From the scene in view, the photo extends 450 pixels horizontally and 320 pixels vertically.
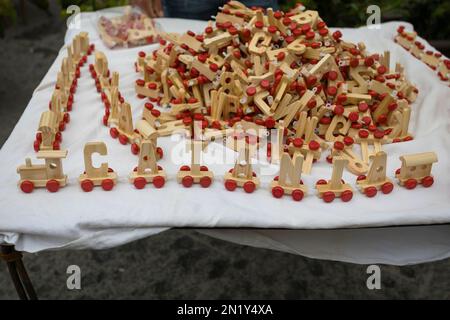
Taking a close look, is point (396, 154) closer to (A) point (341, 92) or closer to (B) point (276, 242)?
(A) point (341, 92)

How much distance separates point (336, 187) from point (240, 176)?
0.59 feet

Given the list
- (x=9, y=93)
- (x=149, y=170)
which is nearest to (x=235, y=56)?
(x=149, y=170)

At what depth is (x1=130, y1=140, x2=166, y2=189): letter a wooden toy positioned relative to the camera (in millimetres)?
909

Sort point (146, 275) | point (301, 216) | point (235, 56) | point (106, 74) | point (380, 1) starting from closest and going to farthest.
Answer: point (301, 216)
point (235, 56)
point (106, 74)
point (146, 275)
point (380, 1)

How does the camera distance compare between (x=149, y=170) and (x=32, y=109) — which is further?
(x=32, y=109)

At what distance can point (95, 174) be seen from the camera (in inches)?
36.0

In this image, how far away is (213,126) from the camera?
43.3 inches

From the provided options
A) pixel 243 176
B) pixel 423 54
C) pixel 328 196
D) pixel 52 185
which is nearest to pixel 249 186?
pixel 243 176

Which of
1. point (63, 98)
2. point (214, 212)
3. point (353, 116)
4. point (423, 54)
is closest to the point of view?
point (214, 212)

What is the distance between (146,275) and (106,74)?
63 cm

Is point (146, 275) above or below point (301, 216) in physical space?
below

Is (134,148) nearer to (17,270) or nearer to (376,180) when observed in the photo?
(17,270)

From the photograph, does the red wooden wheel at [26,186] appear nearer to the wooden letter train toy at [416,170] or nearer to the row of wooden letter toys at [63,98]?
the row of wooden letter toys at [63,98]

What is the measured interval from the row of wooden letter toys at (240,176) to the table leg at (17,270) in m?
0.12
